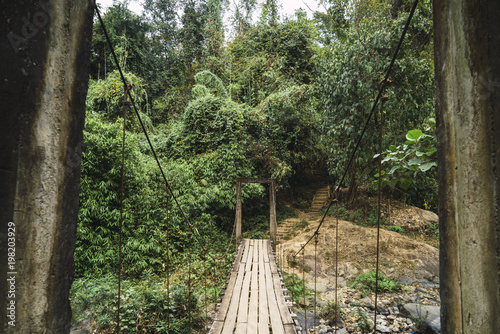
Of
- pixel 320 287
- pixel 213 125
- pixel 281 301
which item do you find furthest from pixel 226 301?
pixel 213 125

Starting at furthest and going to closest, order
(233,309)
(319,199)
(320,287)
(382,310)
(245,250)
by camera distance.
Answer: (319,199), (245,250), (320,287), (382,310), (233,309)

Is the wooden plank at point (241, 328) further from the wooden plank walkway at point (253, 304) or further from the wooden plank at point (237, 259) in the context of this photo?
the wooden plank at point (237, 259)

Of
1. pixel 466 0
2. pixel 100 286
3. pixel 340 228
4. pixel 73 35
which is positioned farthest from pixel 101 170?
pixel 340 228

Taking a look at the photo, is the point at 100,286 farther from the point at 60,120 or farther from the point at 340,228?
the point at 340,228

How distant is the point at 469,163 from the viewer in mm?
494

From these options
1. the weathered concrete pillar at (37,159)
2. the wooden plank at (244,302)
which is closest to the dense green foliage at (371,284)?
the wooden plank at (244,302)

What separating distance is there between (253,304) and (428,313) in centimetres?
233

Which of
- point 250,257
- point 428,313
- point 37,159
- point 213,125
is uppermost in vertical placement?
point 213,125

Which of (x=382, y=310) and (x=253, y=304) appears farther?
(x=382, y=310)

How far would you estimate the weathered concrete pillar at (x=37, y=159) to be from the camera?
1.56 feet

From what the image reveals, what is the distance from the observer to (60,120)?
543 mm

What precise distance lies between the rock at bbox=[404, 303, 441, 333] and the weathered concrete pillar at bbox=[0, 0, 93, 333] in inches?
145

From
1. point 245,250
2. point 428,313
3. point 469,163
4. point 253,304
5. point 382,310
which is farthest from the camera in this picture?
point 245,250

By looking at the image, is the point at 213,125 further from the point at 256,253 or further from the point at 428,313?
the point at 428,313
